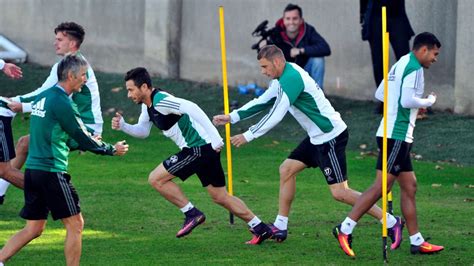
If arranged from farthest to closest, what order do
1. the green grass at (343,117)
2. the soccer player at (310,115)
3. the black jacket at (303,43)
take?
the black jacket at (303,43) < the green grass at (343,117) < the soccer player at (310,115)

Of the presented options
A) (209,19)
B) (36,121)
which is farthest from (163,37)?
(36,121)

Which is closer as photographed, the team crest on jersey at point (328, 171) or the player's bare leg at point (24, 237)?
the player's bare leg at point (24, 237)

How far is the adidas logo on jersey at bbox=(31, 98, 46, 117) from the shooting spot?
31.4ft

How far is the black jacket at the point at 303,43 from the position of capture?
18.5m

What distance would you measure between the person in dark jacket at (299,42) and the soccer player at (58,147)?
28.9ft

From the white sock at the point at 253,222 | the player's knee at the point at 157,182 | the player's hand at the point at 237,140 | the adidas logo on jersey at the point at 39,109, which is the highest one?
the adidas logo on jersey at the point at 39,109

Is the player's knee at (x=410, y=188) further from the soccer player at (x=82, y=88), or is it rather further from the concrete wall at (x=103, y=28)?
the concrete wall at (x=103, y=28)

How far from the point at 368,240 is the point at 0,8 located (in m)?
15.6

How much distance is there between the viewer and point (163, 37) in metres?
22.3

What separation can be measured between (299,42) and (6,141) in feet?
22.4

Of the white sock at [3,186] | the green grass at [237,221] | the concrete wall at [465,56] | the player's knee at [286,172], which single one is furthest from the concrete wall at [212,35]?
the white sock at [3,186]

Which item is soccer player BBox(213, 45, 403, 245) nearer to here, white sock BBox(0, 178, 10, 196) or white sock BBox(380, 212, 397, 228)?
white sock BBox(380, 212, 397, 228)

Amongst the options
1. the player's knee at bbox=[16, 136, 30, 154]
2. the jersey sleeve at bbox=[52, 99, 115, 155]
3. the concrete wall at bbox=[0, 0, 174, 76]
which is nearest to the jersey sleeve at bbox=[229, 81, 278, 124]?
the jersey sleeve at bbox=[52, 99, 115, 155]

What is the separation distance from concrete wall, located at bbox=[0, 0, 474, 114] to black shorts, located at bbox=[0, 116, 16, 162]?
25.6ft
